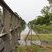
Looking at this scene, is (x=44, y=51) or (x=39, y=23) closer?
(x=44, y=51)

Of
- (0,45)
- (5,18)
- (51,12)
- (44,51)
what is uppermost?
(51,12)

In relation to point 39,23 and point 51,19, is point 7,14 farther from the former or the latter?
point 39,23

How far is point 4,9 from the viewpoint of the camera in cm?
358

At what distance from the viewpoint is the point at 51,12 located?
41.4m

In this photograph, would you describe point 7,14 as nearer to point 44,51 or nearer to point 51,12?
point 44,51

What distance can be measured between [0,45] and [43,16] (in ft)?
125

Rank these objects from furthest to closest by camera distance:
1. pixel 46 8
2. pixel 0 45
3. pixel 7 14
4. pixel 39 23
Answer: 1. pixel 46 8
2. pixel 39 23
3. pixel 7 14
4. pixel 0 45

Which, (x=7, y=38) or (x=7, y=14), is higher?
(x=7, y=14)

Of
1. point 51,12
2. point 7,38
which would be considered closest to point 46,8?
point 51,12

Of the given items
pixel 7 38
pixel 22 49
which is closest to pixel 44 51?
pixel 22 49

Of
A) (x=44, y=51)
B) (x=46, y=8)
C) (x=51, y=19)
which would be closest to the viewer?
(x=44, y=51)

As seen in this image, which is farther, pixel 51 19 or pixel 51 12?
pixel 51 12

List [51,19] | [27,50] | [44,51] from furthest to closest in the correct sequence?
[51,19], [44,51], [27,50]

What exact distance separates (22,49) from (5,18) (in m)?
Result: 4.90
